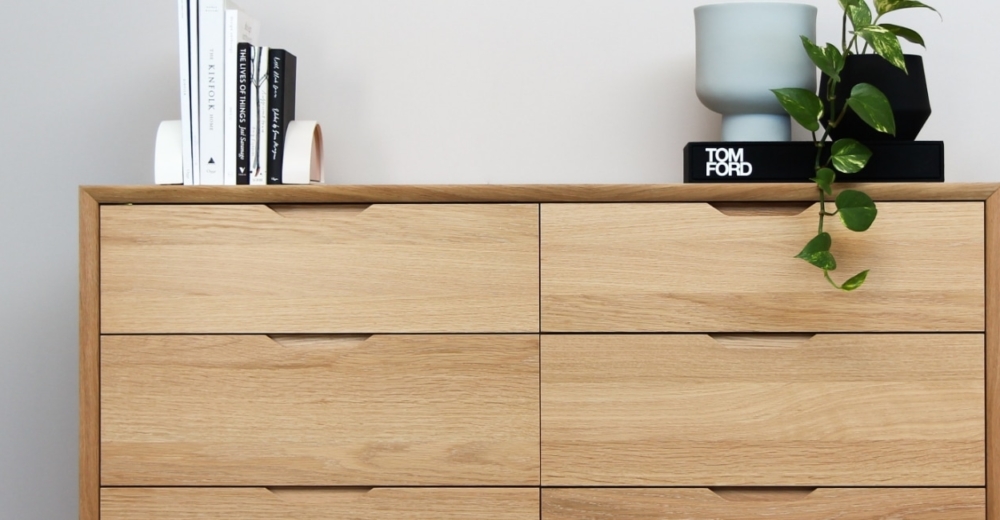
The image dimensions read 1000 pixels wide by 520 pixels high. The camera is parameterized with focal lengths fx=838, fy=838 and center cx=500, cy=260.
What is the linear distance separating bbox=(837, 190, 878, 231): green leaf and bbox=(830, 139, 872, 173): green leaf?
0.04 m

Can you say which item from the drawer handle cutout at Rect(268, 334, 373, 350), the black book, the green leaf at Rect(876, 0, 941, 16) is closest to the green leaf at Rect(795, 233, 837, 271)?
the green leaf at Rect(876, 0, 941, 16)

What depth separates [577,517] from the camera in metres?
1.05

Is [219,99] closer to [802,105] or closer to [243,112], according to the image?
[243,112]

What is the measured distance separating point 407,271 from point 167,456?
1.24ft

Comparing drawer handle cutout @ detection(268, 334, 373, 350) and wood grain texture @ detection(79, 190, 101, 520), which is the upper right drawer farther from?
wood grain texture @ detection(79, 190, 101, 520)

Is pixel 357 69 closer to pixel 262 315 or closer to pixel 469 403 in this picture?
pixel 262 315

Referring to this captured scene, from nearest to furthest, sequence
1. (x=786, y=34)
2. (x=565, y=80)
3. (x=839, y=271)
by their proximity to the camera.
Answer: (x=839, y=271) → (x=786, y=34) → (x=565, y=80)

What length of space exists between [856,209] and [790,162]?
14 cm

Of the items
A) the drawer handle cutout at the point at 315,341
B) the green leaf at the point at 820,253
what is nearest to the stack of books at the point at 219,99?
the drawer handle cutout at the point at 315,341

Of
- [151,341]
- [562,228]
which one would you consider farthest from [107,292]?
[562,228]

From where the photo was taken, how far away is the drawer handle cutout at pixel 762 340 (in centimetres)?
104

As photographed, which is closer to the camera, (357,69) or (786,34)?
(786,34)

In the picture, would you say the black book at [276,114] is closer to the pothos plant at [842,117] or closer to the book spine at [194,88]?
the book spine at [194,88]

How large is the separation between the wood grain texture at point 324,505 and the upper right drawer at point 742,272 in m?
0.23
